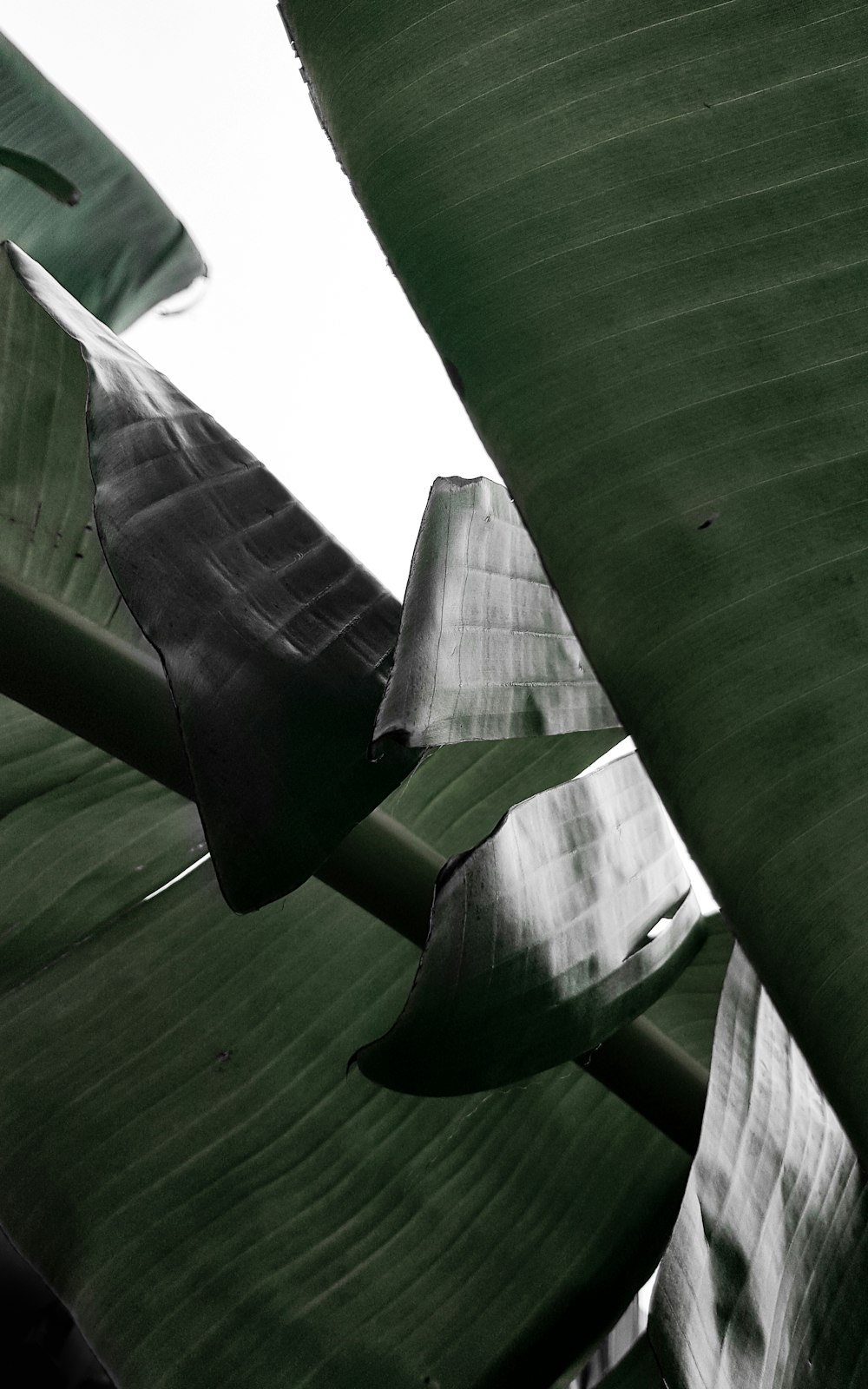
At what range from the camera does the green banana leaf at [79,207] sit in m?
0.43

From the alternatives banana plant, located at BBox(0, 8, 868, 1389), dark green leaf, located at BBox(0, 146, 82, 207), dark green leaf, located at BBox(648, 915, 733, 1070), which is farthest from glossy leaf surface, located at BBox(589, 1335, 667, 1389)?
dark green leaf, located at BBox(0, 146, 82, 207)

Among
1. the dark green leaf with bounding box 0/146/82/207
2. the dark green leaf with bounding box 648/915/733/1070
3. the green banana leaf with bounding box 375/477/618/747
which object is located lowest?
the dark green leaf with bounding box 648/915/733/1070

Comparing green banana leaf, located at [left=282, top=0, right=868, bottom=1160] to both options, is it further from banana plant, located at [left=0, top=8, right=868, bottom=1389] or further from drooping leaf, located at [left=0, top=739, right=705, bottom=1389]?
drooping leaf, located at [left=0, top=739, right=705, bottom=1389]

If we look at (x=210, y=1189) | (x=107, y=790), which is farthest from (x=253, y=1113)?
(x=107, y=790)

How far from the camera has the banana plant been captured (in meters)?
0.15

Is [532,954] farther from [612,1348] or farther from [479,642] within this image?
[612,1348]

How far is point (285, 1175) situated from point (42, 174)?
425 millimetres

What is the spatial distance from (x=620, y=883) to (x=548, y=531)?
102 millimetres

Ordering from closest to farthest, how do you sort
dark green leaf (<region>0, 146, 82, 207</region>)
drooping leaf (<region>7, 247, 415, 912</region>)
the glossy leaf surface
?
drooping leaf (<region>7, 247, 415, 912</region>)
the glossy leaf surface
dark green leaf (<region>0, 146, 82, 207</region>)

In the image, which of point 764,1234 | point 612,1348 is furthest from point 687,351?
point 612,1348

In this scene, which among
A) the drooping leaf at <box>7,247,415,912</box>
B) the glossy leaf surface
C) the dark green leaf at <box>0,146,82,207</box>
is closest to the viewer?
the drooping leaf at <box>7,247,415,912</box>

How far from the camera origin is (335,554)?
0.19m

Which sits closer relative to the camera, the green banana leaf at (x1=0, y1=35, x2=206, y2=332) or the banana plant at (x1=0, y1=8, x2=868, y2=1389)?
the banana plant at (x1=0, y1=8, x2=868, y2=1389)

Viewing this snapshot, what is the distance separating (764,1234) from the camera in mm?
240
